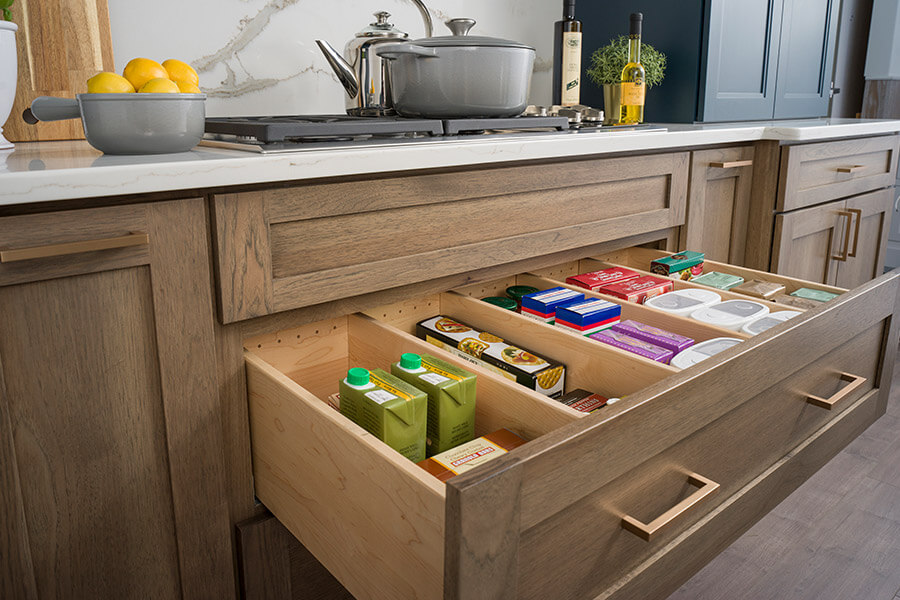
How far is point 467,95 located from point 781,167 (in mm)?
1073

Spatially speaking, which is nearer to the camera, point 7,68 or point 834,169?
point 7,68

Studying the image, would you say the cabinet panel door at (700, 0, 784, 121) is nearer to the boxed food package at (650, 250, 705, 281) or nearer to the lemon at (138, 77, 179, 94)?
the boxed food package at (650, 250, 705, 281)

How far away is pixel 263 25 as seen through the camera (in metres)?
1.61

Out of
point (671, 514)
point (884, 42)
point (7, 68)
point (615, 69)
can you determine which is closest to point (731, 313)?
point (671, 514)

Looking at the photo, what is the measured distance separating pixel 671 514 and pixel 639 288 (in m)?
0.66

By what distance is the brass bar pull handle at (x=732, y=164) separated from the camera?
175 centimetres

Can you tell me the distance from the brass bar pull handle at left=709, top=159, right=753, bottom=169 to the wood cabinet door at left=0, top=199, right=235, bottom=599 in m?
1.34

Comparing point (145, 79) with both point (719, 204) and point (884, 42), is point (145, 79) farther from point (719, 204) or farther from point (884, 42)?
point (884, 42)

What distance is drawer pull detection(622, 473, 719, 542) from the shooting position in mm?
774

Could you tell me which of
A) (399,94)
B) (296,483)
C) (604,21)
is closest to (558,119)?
(399,94)

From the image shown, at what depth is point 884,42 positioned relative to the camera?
320 centimetres

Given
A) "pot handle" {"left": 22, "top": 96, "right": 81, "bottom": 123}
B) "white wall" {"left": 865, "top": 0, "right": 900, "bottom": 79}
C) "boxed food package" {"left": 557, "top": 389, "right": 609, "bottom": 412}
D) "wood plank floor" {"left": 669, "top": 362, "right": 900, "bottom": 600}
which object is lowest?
"wood plank floor" {"left": 669, "top": 362, "right": 900, "bottom": 600}

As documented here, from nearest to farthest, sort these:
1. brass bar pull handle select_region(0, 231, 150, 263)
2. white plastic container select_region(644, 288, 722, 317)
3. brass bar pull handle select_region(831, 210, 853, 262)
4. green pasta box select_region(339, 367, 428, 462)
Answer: brass bar pull handle select_region(0, 231, 150, 263)
green pasta box select_region(339, 367, 428, 462)
white plastic container select_region(644, 288, 722, 317)
brass bar pull handle select_region(831, 210, 853, 262)

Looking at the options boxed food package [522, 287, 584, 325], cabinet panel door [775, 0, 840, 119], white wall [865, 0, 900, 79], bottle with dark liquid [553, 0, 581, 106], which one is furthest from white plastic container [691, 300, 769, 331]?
white wall [865, 0, 900, 79]
